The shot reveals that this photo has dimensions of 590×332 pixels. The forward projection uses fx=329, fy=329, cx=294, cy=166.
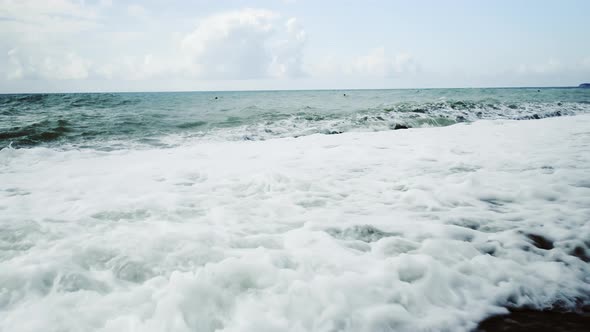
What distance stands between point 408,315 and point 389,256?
2.10ft

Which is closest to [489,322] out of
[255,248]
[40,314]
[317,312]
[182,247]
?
[317,312]

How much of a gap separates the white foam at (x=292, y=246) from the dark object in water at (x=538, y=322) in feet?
0.23

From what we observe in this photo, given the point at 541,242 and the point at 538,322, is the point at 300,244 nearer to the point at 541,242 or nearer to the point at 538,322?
the point at 538,322

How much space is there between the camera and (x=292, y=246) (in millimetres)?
2660

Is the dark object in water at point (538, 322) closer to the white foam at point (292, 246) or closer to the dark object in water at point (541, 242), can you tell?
the white foam at point (292, 246)

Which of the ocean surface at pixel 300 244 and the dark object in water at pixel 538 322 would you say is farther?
the ocean surface at pixel 300 244

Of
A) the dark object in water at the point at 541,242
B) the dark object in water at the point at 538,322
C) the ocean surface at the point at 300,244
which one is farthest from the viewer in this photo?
the dark object in water at the point at 541,242

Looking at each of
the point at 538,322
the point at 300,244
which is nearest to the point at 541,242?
the point at 538,322

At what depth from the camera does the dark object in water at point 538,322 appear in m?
1.74

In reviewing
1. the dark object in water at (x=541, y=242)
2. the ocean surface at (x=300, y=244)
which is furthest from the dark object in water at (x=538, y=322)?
the dark object in water at (x=541, y=242)

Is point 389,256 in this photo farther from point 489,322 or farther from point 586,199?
point 586,199

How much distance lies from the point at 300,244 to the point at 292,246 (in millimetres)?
71

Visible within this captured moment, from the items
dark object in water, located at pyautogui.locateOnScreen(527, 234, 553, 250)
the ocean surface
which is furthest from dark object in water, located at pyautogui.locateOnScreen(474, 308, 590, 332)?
dark object in water, located at pyautogui.locateOnScreen(527, 234, 553, 250)

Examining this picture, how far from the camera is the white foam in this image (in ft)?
6.25
